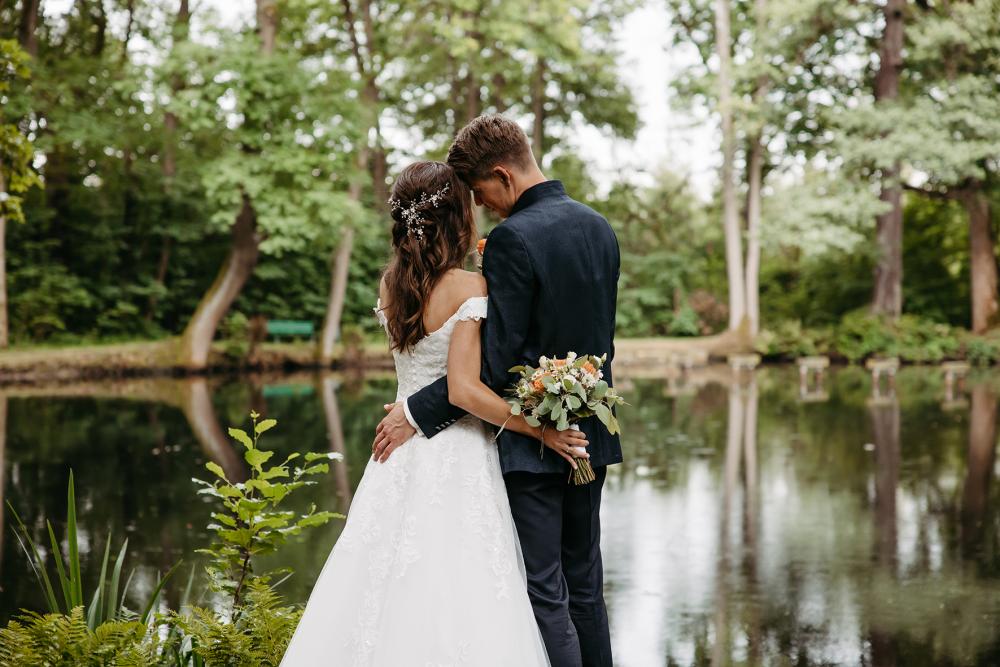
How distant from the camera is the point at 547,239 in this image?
2.86 m

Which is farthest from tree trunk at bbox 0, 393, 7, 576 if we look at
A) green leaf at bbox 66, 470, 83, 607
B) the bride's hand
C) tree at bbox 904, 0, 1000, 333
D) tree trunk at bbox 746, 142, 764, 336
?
tree at bbox 904, 0, 1000, 333

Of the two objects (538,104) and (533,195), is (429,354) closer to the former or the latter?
(533,195)

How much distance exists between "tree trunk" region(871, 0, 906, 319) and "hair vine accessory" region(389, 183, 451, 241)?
26102mm

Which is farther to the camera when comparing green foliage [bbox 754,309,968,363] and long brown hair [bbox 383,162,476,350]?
green foliage [bbox 754,309,968,363]

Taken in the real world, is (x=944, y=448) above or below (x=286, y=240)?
below

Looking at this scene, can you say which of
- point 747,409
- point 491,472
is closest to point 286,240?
point 747,409

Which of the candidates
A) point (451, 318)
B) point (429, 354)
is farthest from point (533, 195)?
point (429, 354)

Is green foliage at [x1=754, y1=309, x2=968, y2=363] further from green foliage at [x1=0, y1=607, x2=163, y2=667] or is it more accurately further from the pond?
green foliage at [x1=0, y1=607, x2=163, y2=667]

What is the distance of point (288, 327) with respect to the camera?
1040 inches

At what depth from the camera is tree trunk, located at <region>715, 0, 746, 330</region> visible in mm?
27609

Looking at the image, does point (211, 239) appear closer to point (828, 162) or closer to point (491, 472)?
point (828, 162)

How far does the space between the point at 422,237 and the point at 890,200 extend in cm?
2740

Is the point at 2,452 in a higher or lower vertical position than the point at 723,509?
higher

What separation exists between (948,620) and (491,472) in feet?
10.1
